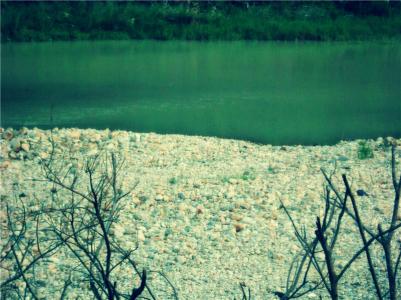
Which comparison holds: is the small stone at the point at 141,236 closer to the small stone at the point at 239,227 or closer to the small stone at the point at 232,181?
the small stone at the point at 239,227

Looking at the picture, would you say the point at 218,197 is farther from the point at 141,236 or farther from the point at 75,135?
the point at 75,135

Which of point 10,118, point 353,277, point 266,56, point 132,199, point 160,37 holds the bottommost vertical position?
point 353,277

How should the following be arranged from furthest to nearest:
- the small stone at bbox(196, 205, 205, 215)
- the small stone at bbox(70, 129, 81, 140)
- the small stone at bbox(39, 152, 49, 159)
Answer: the small stone at bbox(70, 129, 81, 140) → the small stone at bbox(39, 152, 49, 159) → the small stone at bbox(196, 205, 205, 215)

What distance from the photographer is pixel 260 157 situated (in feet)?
23.7

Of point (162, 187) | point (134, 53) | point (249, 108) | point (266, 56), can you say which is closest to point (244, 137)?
point (249, 108)

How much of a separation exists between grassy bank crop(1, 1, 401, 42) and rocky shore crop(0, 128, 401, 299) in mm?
13170

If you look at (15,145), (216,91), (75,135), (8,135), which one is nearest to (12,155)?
(15,145)

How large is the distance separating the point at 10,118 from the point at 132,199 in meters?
5.95

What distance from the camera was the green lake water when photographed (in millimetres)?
9961

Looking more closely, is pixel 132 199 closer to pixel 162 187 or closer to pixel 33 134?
pixel 162 187

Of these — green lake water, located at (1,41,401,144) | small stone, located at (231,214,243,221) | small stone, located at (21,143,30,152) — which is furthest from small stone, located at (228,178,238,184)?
green lake water, located at (1,41,401,144)

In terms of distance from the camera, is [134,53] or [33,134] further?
[134,53]

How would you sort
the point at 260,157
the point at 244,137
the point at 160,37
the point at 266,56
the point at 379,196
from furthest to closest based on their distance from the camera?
the point at 160,37 < the point at 266,56 < the point at 244,137 < the point at 260,157 < the point at 379,196

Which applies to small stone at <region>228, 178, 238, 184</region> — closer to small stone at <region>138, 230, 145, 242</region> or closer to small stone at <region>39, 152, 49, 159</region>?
small stone at <region>138, 230, 145, 242</region>
